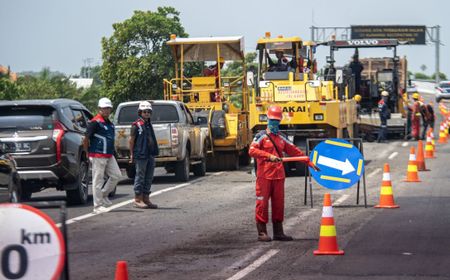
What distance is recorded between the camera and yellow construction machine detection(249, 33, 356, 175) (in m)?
27.2

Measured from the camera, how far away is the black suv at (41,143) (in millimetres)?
19078

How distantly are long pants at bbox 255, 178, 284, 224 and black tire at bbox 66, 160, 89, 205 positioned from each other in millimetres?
6132

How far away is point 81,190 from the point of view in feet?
66.1

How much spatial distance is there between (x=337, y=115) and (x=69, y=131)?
9307 mm

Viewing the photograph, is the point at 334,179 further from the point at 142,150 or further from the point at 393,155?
the point at 393,155

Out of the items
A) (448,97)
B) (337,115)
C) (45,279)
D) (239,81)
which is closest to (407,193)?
(337,115)

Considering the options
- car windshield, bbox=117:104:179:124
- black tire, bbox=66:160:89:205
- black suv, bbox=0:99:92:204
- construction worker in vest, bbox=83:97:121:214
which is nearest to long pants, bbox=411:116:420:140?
car windshield, bbox=117:104:179:124

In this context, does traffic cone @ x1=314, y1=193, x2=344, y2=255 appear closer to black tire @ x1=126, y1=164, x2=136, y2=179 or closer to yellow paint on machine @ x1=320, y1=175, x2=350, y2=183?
yellow paint on machine @ x1=320, y1=175, x2=350, y2=183

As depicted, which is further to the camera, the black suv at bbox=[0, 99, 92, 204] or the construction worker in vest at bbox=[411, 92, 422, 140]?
the construction worker in vest at bbox=[411, 92, 422, 140]

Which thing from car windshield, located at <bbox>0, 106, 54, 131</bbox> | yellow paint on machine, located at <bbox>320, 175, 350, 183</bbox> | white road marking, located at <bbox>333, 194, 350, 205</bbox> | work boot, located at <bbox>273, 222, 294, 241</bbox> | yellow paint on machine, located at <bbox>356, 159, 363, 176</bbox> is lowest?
white road marking, located at <bbox>333, 194, 350, 205</bbox>

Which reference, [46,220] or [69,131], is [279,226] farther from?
[46,220]

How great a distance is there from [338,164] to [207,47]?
620 inches

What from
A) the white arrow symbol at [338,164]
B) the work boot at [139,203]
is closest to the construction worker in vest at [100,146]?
the work boot at [139,203]

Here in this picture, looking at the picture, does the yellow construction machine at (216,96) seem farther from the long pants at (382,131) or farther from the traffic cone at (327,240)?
the traffic cone at (327,240)
